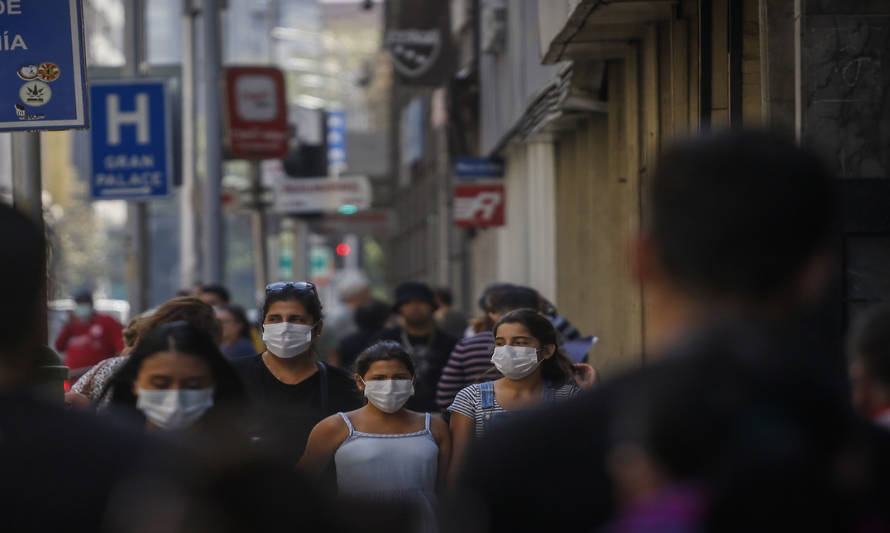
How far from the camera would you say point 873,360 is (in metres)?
3.83

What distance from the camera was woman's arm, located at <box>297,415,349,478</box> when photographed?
20.6 ft

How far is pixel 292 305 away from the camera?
7.30 meters

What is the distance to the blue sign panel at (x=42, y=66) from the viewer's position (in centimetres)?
749

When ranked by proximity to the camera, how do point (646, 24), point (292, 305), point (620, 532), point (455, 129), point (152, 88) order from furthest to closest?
point (455, 129)
point (152, 88)
point (646, 24)
point (292, 305)
point (620, 532)

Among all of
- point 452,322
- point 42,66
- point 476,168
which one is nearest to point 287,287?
point 42,66

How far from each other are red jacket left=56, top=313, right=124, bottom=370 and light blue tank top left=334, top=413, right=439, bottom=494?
34.3 feet

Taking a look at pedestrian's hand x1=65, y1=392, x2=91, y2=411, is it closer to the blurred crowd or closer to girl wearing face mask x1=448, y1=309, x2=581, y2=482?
girl wearing face mask x1=448, y1=309, x2=581, y2=482

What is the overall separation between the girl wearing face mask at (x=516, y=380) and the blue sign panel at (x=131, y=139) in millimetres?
8288

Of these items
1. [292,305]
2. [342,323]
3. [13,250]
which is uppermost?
[13,250]

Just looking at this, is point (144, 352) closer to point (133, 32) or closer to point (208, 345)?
point (208, 345)

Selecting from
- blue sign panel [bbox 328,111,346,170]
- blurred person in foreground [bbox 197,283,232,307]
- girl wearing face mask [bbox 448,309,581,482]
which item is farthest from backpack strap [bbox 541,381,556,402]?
blue sign panel [bbox 328,111,346,170]

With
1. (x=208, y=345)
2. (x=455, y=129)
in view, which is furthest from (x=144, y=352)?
(x=455, y=129)

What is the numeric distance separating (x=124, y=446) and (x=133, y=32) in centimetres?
1665

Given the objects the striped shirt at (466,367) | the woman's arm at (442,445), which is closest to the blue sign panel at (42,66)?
the woman's arm at (442,445)
